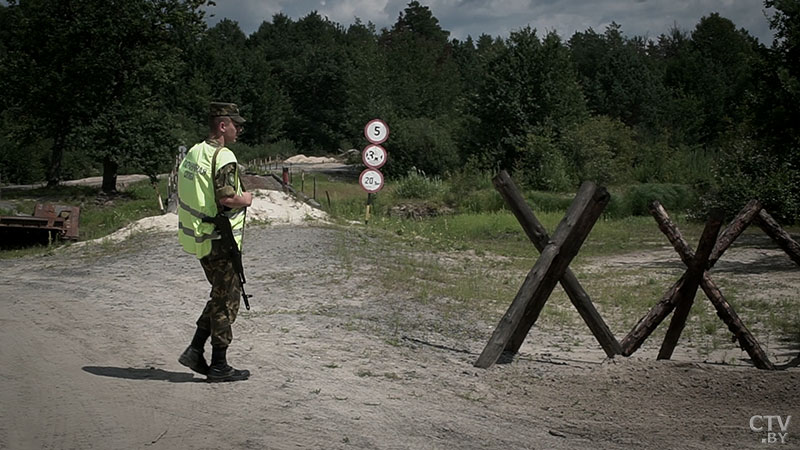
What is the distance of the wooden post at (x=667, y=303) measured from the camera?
9297 mm

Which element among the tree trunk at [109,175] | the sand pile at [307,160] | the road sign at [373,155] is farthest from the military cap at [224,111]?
the sand pile at [307,160]

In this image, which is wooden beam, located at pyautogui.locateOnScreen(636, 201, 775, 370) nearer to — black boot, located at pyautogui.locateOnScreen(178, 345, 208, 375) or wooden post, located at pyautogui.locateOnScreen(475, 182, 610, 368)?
wooden post, located at pyautogui.locateOnScreen(475, 182, 610, 368)

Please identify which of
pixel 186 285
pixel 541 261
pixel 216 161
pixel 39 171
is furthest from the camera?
pixel 39 171

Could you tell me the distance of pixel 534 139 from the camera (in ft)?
133

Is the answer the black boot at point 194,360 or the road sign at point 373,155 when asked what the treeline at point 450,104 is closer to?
the road sign at point 373,155

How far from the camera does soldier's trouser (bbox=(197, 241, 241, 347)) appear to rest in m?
7.19

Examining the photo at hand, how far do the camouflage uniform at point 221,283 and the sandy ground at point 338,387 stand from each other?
19.1 inches

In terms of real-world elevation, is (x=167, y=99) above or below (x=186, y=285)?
above

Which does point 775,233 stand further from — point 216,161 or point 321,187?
point 321,187

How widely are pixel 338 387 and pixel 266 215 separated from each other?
15.6 metres

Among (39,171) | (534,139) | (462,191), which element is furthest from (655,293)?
(39,171)

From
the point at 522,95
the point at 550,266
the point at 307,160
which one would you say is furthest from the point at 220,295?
the point at 307,160

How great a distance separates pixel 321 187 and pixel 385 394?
33.0 metres

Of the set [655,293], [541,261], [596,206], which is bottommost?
[655,293]
